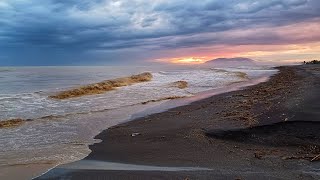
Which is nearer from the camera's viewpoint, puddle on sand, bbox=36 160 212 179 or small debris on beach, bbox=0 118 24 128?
puddle on sand, bbox=36 160 212 179

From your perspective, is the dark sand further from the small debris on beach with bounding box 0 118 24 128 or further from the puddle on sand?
the small debris on beach with bounding box 0 118 24 128

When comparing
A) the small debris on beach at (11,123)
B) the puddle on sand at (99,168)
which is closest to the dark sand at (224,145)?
the puddle on sand at (99,168)

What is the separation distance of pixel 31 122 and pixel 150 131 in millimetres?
5294

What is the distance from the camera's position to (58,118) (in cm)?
1349

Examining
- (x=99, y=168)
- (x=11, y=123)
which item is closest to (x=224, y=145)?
(x=99, y=168)

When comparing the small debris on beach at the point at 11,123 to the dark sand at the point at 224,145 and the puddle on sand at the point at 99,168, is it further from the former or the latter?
the puddle on sand at the point at 99,168

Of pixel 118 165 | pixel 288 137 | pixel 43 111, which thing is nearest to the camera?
pixel 118 165

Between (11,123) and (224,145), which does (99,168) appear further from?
(11,123)

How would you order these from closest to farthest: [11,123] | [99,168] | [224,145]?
[99,168] < [224,145] < [11,123]

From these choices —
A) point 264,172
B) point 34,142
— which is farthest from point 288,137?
point 34,142

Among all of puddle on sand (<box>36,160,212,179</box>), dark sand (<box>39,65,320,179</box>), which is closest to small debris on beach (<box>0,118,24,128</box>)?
dark sand (<box>39,65,320,179</box>)

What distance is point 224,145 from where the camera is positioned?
799cm

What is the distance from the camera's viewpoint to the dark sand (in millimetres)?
6047

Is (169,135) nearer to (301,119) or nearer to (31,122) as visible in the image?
(301,119)
